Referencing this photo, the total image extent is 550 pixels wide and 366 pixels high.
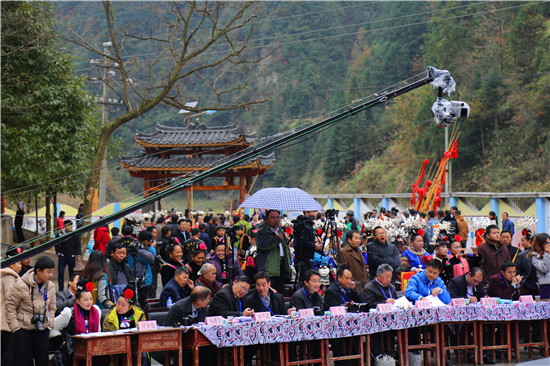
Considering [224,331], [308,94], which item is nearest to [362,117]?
[308,94]

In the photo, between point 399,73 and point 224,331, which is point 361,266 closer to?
point 224,331

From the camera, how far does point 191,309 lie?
7.74m

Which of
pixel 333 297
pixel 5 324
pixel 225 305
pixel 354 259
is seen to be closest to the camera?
pixel 5 324

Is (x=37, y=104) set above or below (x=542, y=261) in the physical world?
above

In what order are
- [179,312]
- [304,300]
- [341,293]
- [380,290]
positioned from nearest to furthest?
[179,312]
[304,300]
[341,293]
[380,290]

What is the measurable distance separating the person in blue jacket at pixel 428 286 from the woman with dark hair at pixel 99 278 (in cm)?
383

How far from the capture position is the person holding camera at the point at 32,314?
22.7ft

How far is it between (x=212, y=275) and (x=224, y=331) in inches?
64.6

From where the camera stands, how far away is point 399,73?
5478cm

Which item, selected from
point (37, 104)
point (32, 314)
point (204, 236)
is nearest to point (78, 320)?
point (32, 314)

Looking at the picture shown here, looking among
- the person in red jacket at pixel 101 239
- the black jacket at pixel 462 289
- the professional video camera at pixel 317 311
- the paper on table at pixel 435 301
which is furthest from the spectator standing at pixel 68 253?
the paper on table at pixel 435 301

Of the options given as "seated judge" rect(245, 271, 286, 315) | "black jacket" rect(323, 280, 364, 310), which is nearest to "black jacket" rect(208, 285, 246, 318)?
"seated judge" rect(245, 271, 286, 315)

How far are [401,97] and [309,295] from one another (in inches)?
1606

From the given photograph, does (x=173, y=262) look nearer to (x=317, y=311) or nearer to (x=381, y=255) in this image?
(x=381, y=255)
